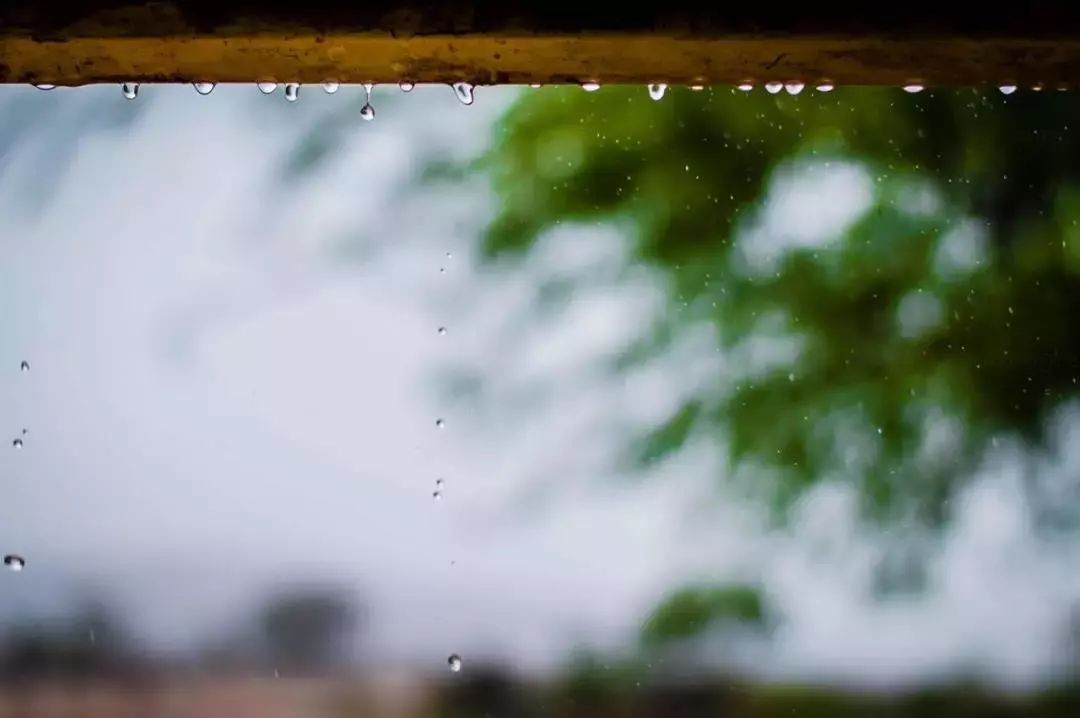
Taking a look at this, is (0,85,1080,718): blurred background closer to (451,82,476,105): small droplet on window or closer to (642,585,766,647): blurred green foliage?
(642,585,766,647): blurred green foliage

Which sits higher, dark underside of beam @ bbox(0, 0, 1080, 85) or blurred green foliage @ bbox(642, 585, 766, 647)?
dark underside of beam @ bbox(0, 0, 1080, 85)

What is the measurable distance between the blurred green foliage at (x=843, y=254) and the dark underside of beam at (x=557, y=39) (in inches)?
28.0

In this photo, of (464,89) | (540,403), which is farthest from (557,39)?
(540,403)

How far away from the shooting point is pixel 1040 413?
124cm

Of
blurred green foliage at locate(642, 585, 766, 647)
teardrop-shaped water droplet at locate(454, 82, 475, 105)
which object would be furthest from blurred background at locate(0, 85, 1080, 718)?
teardrop-shaped water droplet at locate(454, 82, 475, 105)

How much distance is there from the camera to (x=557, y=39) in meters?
0.54

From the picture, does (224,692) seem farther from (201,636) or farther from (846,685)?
(846,685)

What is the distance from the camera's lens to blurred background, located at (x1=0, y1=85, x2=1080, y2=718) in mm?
1072

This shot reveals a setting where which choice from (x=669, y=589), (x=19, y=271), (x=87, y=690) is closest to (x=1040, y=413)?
(x=669, y=589)

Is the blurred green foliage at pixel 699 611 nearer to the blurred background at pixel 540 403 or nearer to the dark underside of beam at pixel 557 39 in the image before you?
the blurred background at pixel 540 403

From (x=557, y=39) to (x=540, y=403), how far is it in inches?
28.9

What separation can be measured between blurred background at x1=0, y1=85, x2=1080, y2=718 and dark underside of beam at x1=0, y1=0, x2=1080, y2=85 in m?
0.65

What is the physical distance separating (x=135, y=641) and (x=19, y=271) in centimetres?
48

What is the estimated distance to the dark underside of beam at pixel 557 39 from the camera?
533 mm
